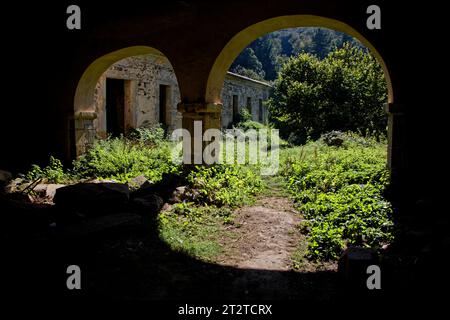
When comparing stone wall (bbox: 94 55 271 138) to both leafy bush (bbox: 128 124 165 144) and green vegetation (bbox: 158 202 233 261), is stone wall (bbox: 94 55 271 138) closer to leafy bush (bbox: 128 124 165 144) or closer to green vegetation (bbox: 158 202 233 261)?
leafy bush (bbox: 128 124 165 144)

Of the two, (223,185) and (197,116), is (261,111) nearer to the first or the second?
(197,116)

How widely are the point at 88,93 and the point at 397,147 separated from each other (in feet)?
20.0

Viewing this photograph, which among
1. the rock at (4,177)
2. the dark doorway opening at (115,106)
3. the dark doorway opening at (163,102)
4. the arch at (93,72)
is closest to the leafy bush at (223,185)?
the arch at (93,72)

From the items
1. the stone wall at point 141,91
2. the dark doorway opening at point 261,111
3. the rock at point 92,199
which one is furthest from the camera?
the dark doorway opening at point 261,111

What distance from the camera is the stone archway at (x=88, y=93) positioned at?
6953 millimetres

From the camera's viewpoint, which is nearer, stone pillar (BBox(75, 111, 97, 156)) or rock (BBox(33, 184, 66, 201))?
rock (BBox(33, 184, 66, 201))

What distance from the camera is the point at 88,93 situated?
7562mm

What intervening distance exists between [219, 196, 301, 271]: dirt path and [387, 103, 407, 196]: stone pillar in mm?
1535

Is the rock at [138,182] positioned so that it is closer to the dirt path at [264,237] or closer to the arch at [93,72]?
the dirt path at [264,237]

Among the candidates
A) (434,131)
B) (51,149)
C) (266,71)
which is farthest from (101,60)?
(266,71)

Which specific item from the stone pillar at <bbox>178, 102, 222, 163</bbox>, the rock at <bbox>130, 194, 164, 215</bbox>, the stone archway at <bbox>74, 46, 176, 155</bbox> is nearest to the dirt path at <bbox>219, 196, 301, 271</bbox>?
the rock at <bbox>130, 194, 164, 215</bbox>

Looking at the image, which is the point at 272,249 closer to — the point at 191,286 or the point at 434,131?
the point at 191,286

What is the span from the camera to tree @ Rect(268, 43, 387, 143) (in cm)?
1243

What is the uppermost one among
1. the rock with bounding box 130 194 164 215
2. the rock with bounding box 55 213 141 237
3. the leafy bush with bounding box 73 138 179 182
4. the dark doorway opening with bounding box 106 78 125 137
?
the dark doorway opening with bounding box 106 78 125 137
